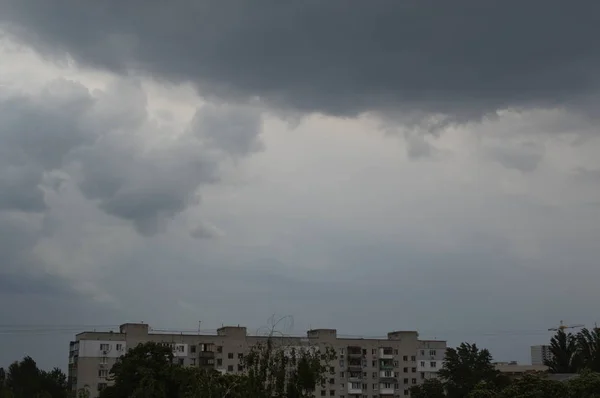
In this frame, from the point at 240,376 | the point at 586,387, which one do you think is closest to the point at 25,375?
the point at 240,376

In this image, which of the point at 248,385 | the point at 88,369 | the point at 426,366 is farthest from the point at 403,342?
the point at 248,385

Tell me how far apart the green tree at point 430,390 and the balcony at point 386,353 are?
15820mm

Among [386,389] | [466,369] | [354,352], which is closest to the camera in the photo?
[466,369]

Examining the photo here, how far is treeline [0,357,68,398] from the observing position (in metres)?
100

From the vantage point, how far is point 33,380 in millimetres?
106125

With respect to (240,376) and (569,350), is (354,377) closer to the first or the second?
A: (569,350)

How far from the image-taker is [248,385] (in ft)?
124

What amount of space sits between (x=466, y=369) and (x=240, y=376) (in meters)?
36.0

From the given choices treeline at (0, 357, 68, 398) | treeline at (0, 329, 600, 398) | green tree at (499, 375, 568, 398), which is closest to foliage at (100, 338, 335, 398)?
treeline at (0, 329, 600, 398)

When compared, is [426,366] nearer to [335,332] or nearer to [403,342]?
[403,342]

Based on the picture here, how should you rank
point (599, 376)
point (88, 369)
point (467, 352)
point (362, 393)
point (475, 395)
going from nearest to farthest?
point (599, 376), point (475, 395), point (467, 352), point (88, 369), point (362, 393)

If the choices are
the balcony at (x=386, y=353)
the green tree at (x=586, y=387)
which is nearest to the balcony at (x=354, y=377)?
the balcony at (x=386, y=353)

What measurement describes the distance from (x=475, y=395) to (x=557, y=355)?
46.7m

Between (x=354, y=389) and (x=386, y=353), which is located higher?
(x=386, y=353)
